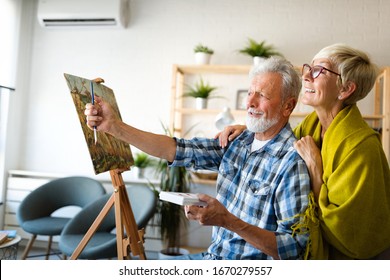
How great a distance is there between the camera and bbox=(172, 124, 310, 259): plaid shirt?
1.23 meters

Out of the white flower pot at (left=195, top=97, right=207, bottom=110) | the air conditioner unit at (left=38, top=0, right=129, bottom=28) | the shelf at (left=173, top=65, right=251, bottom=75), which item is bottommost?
the white flower pot at (left=195, top=97, right=207, bottom=110)

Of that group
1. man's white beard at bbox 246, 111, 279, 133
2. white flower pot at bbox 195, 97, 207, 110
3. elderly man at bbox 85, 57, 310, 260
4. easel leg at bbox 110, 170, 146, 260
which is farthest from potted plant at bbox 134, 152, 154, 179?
man's white beard at bbox 246, 111, 279, 133

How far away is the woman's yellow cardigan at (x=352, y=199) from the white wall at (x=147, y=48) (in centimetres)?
205

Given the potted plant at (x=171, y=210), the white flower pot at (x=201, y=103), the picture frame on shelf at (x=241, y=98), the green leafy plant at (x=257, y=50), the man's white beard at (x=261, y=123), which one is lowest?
the potted plant at (x=171, y=210)

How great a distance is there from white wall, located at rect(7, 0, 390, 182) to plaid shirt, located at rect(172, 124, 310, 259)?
182 cm

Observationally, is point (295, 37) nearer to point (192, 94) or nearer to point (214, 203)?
point (192, 94)

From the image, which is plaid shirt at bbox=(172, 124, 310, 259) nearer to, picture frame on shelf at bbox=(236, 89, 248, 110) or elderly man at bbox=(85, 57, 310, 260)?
elderly man at bbox=(85, 57, 310, 260)

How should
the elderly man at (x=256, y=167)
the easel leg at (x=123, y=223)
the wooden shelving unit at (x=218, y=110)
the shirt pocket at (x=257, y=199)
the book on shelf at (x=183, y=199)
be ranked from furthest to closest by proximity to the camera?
the wooden shelving unit at (x=218, y=110) → the easel leg at (x=123, y=223) → the shirt pocket at (x=257, y=199) → the elderly man at (x=256, y=167) → the book on shelf at (x=183, y=199)

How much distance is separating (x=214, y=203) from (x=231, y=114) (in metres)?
1.94

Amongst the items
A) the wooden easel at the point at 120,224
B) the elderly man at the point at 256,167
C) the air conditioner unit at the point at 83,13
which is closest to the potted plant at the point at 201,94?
the air conditioner unit at the point at 83,13

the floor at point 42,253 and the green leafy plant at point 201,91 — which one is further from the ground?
the green leafy plant at point 201,91

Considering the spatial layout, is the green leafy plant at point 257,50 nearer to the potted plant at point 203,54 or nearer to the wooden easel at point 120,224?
the potted plant at point 203,54

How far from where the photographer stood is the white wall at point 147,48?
3166 mm

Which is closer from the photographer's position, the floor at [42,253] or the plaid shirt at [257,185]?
the plaid shirt at [257,185]
